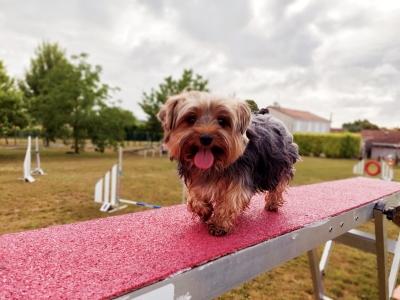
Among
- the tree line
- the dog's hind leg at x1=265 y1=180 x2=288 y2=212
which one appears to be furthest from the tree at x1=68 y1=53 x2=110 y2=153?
the dog's hind leg at x1=265 y1=180 x2=288 y2=212

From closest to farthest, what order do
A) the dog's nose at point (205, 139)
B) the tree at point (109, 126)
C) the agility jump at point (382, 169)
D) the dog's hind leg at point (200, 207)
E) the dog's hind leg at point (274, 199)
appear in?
the dog's nose at point (205, 139), the dog's hind leg at point (200, 207), the dog's hind leg at point (274, 199), the agility jump at point (382, 169), the tree at point (109, 126)

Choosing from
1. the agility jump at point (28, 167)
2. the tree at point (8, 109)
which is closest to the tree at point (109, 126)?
the agility jump at point (28, 167)

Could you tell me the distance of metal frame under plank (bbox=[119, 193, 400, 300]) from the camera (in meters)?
1.29

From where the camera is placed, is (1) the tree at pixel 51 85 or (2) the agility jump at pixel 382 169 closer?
(2) the agility jump at pixel 382 169

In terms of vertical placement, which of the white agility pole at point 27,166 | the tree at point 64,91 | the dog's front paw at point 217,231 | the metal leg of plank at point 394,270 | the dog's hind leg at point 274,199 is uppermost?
the tree at point 64,91

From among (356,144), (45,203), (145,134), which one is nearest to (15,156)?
(45,203)

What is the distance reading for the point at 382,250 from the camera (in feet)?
10.1

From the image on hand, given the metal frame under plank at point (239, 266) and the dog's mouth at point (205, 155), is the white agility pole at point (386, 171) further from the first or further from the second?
the dog's mouth at point (205, 155)

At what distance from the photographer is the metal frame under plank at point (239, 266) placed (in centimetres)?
129

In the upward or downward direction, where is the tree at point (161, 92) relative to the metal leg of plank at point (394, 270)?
upward

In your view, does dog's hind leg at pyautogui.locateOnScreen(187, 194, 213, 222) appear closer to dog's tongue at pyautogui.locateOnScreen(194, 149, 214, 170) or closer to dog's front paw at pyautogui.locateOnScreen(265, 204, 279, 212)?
dog's tongue at pyautogui.locateOnScreen(194, 149, 214, 170)

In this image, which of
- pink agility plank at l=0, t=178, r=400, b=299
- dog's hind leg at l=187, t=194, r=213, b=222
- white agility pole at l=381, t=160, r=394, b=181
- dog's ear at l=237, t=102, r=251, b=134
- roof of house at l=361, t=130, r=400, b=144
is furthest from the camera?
white agility pole at l=381, t=160, r=394, b=181

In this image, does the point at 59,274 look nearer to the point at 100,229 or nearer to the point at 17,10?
the point at 100,229

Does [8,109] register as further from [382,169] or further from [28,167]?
[382,169]
